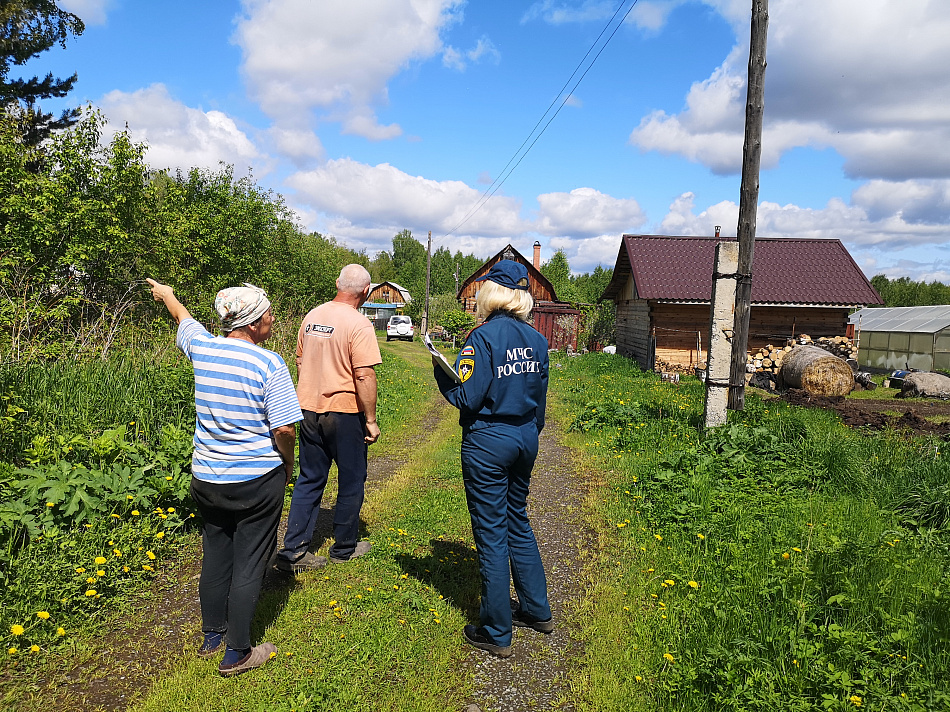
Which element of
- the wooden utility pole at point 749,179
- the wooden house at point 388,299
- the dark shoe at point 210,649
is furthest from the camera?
the wooden house at point 388,299

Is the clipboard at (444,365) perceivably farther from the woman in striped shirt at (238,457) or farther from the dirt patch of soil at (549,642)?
the dirt patch of soil at (549,642)

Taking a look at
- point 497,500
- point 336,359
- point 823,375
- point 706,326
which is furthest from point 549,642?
A: point 706,326

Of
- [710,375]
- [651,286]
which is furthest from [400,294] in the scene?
[710,375]

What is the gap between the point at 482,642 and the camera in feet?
11.0

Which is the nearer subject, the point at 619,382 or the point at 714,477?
the point at 714,477

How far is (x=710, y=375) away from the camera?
7.60 m

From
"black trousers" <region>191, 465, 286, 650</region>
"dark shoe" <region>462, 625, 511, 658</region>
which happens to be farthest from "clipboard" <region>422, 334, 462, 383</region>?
"dark shoe" <region>462, 625, 511, 658</region>

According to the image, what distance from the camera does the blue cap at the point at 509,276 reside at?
333cm

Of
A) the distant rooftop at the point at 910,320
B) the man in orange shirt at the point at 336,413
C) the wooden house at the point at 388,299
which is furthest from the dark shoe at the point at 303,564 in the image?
the wooden house at the point at 388,299

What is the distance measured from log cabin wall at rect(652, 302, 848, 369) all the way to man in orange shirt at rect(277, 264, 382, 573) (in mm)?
15763

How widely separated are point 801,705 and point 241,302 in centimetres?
336

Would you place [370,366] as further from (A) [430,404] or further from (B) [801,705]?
(A) [430,404]

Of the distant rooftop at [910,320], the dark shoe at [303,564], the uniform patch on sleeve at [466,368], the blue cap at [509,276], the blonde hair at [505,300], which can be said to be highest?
the distant rooftop at [910,320]

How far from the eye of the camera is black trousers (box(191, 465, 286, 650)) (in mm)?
2879
